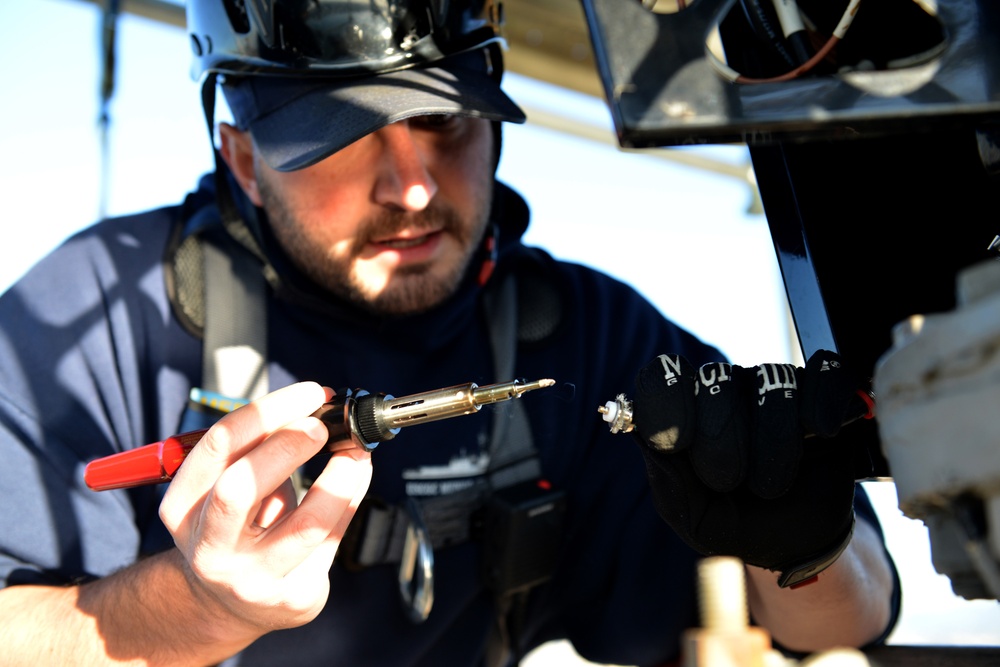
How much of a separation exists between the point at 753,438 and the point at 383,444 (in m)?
0.77

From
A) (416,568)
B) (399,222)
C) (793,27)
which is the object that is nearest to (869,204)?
(793,27)

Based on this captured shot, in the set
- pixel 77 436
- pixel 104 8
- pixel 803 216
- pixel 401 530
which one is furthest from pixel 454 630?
pixel 104 8

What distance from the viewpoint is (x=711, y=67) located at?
58cm

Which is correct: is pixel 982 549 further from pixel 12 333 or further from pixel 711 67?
pixel 12 333

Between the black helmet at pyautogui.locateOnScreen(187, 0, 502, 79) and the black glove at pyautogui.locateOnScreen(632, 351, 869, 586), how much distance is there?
29.4 inches

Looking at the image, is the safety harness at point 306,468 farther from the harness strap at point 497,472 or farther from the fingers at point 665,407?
the fingers at point 665,407

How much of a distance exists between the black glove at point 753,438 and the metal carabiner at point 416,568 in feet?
1.65

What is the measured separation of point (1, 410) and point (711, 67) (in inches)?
43.0

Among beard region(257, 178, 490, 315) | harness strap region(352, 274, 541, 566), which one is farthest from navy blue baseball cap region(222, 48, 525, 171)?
harness strap region(352, 274, 541, 566)

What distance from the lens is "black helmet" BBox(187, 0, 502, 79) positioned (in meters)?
1.26

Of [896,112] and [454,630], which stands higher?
[896,112]

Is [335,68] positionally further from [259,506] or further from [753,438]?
[753,438]

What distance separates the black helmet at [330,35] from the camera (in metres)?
1.26

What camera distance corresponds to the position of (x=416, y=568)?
4.30ft
